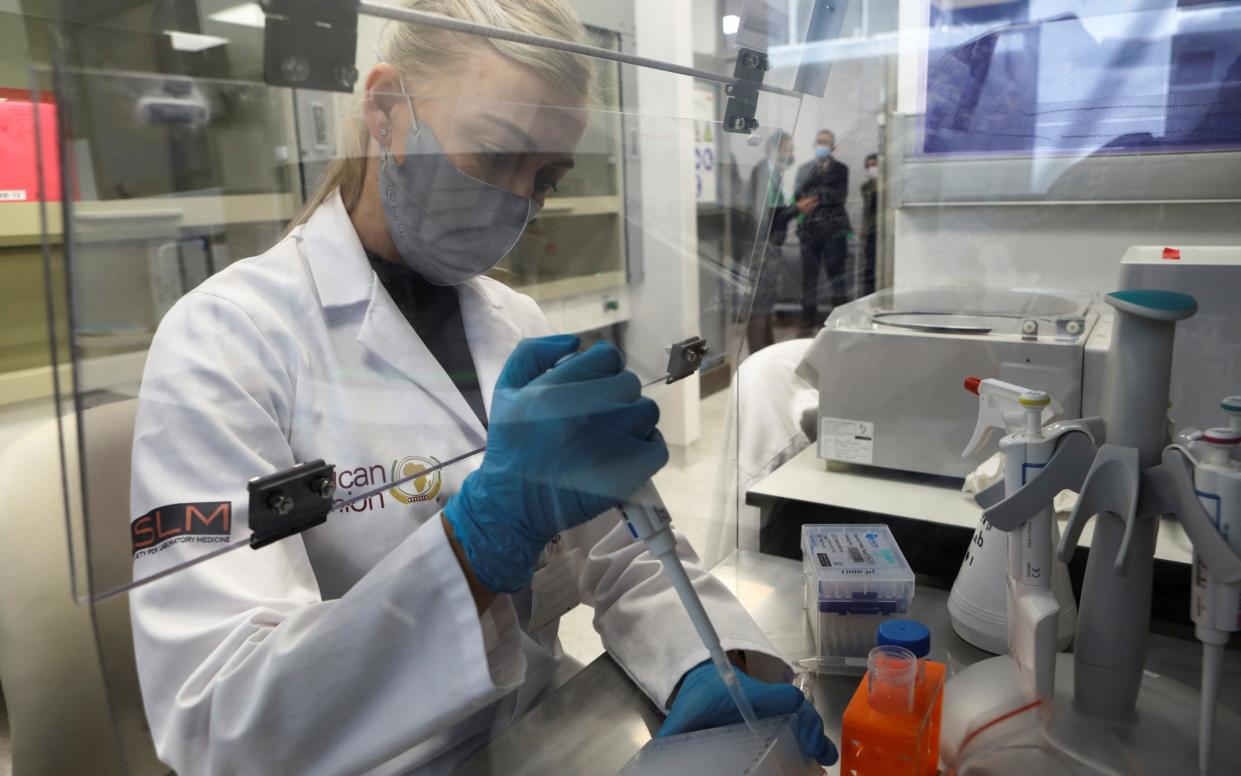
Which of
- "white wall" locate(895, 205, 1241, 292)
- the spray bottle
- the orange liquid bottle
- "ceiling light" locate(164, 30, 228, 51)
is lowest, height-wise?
the orange liquid bottle

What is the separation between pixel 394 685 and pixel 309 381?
29 centimetres

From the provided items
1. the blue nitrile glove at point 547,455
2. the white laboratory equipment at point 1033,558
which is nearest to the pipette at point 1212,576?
the white laboratory equipment at point 1033,558

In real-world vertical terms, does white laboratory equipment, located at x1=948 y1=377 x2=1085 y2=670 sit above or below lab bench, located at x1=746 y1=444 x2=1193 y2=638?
above

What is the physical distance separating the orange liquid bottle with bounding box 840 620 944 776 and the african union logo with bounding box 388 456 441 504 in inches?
17.7

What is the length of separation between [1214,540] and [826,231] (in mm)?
1328

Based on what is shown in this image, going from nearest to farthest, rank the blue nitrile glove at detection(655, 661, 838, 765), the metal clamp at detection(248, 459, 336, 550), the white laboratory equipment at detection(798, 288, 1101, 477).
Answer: the metal clamp at detection(248, 459, 336, 550) → the blue nitrile glove at detection(655, 661, 838, 765) → the white laboratory equipment at detection(798, 288, 1101, 477)

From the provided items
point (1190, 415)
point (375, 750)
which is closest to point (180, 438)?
point (375, 750)

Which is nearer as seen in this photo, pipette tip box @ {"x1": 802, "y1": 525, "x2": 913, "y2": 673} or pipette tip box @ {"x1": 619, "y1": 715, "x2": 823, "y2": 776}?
pipette tip box @ {"x1": 619, "y1": 715, "x2": 823, "y2": 776}

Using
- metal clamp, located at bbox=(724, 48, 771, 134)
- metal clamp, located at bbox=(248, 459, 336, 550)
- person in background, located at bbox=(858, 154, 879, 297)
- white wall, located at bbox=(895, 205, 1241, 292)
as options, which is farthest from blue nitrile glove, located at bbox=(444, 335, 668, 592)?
person in background, located at bbox=(858, 154, 879, 297)

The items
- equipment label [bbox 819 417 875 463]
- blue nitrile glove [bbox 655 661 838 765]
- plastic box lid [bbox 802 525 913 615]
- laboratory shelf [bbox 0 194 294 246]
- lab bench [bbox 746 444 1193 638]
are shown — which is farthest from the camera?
equipment label [bbox 819 417 875 463]

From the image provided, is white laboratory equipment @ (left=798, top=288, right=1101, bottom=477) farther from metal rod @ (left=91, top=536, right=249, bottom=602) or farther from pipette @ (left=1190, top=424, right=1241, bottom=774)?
metal rod @ (left=91, top=536, right=249, bottom=602)

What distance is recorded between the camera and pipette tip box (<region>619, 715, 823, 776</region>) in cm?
71

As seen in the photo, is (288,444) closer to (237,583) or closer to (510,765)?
(237,583)

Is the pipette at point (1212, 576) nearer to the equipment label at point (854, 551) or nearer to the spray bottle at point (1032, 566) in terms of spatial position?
the spray bottle at point (1032, 566)
